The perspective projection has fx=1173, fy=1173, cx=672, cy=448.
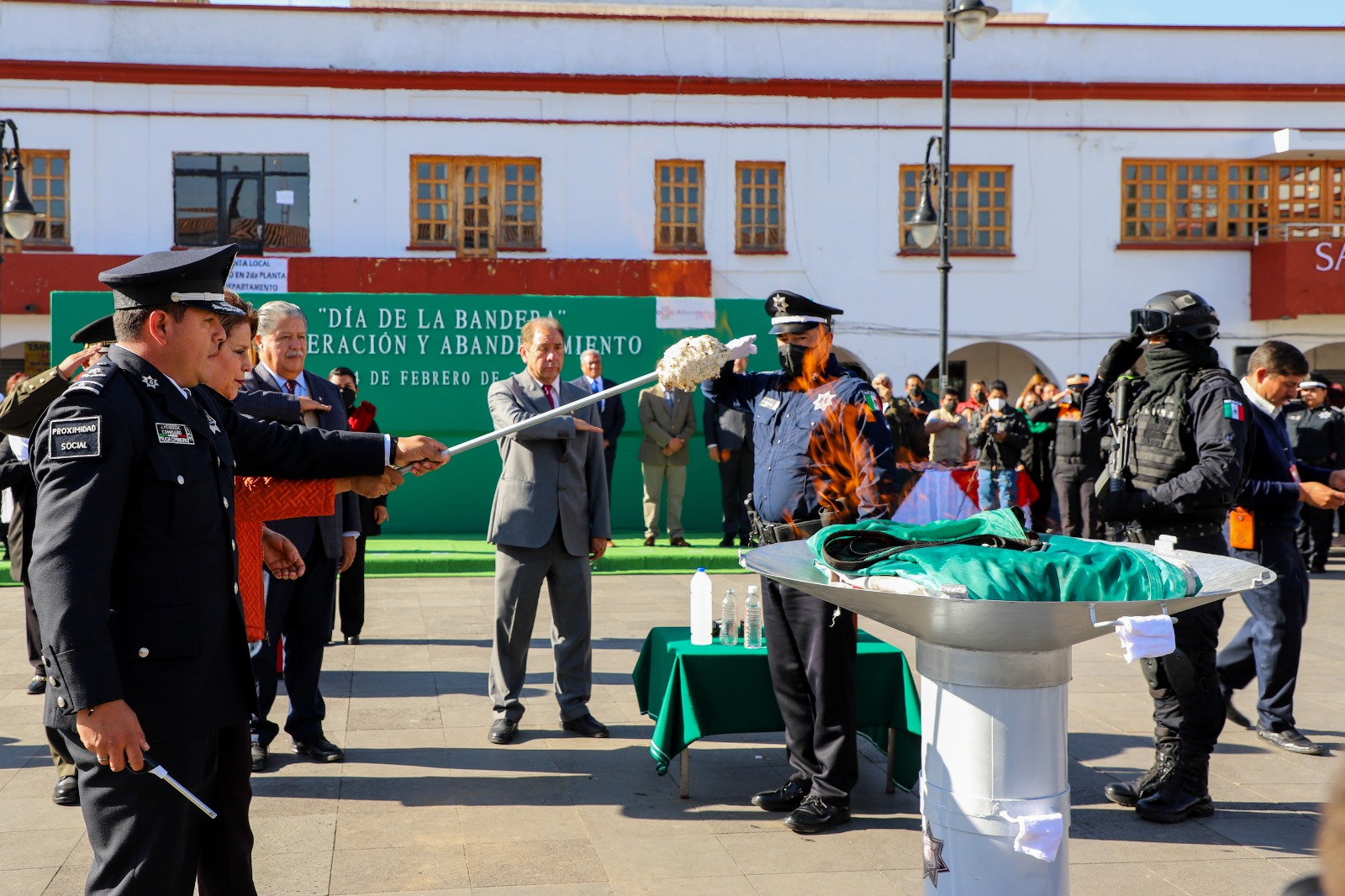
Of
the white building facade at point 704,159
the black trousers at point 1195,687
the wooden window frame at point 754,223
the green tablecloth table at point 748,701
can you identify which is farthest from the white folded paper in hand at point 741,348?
the wooden window frame at point 754,223

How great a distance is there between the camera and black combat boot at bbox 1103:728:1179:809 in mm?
4922

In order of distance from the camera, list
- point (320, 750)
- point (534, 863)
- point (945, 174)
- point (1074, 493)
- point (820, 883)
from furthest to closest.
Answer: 1. point (945, 174)
2. point (1074, 493)
3. point (320, 750)
4. point (534, 863)
5. point (820, 883)

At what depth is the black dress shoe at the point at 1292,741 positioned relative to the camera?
5.77 meters

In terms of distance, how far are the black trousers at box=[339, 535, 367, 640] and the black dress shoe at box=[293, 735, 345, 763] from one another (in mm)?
2327

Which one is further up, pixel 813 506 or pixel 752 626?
pixel 813 506

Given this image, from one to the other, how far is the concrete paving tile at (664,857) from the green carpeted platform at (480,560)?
6.99 meters

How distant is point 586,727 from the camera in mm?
6039

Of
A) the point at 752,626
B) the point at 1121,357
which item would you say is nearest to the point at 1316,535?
the point at 1121,357

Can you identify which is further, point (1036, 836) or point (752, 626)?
point (752, 626)

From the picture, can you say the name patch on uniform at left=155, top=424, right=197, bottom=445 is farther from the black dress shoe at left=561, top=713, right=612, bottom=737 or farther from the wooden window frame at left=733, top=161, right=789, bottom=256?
the wooden window frame at left=733, top=161, right=789, bottom=256

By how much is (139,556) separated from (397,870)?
1.90m

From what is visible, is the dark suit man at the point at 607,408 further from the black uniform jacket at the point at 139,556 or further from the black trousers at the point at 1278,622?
the black uniform jacket at the point at 139,556

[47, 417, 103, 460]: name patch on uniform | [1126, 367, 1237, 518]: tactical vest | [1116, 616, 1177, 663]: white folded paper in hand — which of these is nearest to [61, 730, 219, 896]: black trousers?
[47, 417, 103, 460]: name patch on uniform

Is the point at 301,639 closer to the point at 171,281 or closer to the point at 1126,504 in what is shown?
the point at 171,281
